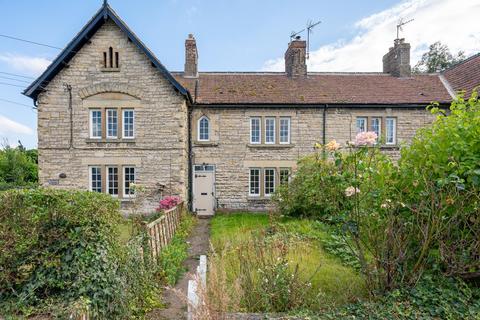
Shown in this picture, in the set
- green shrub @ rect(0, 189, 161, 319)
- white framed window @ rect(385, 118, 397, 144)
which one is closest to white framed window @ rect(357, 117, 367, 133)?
white framed window @ rect(385, 118, 397, 144)

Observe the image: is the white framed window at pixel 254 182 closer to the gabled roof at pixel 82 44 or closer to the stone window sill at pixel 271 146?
the stone window sill at pixel 271 146

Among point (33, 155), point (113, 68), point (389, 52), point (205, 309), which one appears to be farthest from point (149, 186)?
point (33, 155)

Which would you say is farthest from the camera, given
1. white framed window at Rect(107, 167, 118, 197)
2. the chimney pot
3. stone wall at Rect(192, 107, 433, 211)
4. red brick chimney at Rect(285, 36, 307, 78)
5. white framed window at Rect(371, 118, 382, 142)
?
the chimney pot

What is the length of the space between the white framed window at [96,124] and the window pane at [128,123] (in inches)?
48.3

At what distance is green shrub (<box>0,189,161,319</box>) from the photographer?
12.3 ft

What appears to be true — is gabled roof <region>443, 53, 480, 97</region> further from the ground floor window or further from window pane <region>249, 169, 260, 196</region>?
the ground floor window

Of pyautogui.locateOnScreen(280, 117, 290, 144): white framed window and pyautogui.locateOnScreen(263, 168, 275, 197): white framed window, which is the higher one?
pyautogui.locateOnScreen(280, 117, 290, 144): white framed window

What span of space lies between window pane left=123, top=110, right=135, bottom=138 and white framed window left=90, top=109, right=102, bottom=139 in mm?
1226

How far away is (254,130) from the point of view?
15.4 m

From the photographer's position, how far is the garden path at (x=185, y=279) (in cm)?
455

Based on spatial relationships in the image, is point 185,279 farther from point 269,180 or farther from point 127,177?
point 269,180

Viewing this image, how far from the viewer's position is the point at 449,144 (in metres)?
4.19

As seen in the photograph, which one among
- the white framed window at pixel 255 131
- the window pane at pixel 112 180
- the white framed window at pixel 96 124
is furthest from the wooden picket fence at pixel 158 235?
the white framed window at pixel 255 131

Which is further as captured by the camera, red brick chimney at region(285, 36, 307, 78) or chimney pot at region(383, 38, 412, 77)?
chimney pot at region(383, 38, 412, 77)
